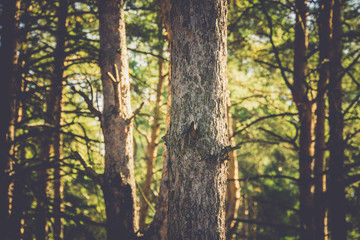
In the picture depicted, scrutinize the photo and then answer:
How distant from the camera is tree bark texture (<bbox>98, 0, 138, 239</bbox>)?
106 inches

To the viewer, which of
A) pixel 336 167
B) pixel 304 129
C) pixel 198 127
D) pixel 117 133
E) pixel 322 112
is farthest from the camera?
pixel 322 112

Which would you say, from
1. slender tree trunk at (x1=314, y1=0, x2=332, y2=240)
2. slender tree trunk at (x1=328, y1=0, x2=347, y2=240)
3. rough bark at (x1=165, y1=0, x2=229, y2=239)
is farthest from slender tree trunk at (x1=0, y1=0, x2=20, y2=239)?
slender tree trunk at (x1=328, y1=0, x2=347, y2=240)

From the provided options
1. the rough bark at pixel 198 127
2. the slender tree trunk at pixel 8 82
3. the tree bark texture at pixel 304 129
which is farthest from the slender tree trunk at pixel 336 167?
the slender tree trunk at pixel 8 82

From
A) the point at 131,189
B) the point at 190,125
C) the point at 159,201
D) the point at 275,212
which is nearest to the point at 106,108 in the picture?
the point at 131,189

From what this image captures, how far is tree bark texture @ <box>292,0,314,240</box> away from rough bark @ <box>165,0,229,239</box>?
94.1 inches

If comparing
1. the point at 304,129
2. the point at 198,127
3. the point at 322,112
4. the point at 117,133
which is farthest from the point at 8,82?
the point at 322,112

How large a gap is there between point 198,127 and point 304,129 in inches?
114

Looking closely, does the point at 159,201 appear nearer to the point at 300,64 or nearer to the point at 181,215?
the point at 181,215

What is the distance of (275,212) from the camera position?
55.4ft

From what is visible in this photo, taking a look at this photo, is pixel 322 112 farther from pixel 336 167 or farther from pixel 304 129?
pixel 336 167

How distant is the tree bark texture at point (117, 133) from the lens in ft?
8.80

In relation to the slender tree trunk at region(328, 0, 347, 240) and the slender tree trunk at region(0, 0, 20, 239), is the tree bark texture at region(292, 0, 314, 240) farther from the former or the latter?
the slender tree trunk at region(0, 0, 20, 239)

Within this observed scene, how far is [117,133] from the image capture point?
282 centimetres

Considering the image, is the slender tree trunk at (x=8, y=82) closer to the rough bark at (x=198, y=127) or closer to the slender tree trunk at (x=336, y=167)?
the rough bark at (x=198, y=127)
